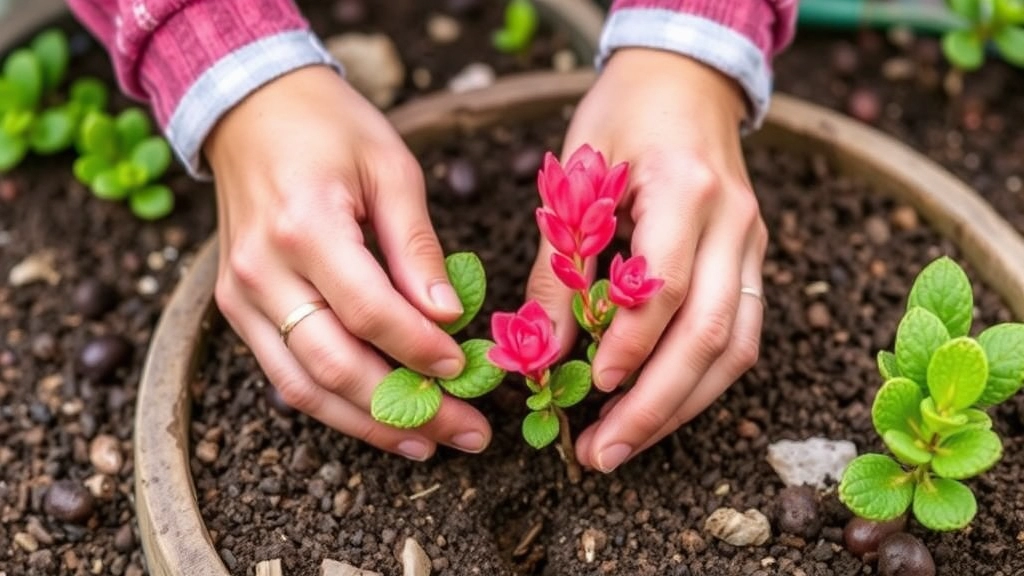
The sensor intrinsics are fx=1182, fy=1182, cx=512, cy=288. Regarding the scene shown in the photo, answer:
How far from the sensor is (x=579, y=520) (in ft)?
4.58

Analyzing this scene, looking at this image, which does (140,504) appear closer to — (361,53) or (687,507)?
(687,507)

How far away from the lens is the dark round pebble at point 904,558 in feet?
4.24

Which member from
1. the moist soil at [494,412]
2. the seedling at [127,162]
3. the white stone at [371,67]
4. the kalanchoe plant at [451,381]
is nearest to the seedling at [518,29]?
the moist soil at [494,412]

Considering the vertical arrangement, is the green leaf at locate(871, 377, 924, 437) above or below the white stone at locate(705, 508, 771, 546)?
above

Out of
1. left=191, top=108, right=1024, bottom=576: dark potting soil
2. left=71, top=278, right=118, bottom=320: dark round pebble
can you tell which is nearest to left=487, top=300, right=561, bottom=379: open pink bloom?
left=191, top=108, right=1024, bottom=576: dark potting soil

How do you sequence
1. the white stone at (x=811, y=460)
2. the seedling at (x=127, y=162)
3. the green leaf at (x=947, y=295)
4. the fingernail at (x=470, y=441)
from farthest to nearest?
the seedling at (x=127, y=162) → the white stone at (x=811, y=460) → the fingernail at (x=470, y=441) → the green leaf at (x=947, y=295)

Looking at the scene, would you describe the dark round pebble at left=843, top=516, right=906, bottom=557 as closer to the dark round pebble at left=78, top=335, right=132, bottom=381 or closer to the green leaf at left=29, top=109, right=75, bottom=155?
the dark round pebble at left=78, top=335, right=132, bottom=381

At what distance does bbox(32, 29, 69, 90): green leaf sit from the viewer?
1942mm

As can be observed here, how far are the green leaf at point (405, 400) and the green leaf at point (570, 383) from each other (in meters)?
0.13

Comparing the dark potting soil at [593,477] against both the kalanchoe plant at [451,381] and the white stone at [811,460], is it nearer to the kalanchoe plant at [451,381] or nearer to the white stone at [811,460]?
the white stone at [811,460]

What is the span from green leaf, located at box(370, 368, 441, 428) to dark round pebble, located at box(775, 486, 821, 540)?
44 cm

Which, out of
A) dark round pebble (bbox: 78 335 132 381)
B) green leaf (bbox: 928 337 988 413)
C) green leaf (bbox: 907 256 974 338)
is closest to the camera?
green leaf (bbox: 928 337 988 413)

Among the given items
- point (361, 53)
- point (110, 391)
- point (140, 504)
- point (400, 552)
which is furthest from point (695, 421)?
point (361, 53)

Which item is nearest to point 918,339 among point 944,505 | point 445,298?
point 944,505
